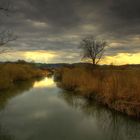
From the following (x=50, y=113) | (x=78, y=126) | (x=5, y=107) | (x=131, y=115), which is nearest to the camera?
(x=78, y=126)

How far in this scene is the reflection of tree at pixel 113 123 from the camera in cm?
873

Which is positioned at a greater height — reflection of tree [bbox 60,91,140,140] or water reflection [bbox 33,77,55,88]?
water reflection [bbox 33,77,55,88]

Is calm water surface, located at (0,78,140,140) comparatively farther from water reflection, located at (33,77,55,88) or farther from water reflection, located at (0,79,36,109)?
water reflection, located at (33,77,55,88)

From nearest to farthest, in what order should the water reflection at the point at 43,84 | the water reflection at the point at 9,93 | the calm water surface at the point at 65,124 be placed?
the calm water surface at the point at 65,124 → the water reflection at the point at 9,93 → the water reflection at the point at 43,84

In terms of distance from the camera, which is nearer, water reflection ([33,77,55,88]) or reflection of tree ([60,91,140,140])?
reflection of tree ([60,91,140,140])

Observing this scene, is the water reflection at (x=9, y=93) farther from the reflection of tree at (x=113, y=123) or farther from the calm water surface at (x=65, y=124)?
the reflection of tree at (x=113, y=123)

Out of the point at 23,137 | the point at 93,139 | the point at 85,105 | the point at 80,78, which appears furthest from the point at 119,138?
the point at 80,78

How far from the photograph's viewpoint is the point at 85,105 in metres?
14.4

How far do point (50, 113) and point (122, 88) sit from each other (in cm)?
466

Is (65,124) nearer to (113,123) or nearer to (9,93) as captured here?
(113,123)

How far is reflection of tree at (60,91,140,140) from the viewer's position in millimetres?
8727

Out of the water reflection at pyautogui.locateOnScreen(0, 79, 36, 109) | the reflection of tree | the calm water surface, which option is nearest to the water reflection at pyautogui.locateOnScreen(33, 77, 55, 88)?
the water reflection at pyautogui.locateOnScreen(0, 79, 36, 109)

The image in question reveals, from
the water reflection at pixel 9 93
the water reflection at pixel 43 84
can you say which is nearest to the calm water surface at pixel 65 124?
the water reflection at pixel 9 93

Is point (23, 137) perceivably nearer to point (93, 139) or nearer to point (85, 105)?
point (93, 139)
